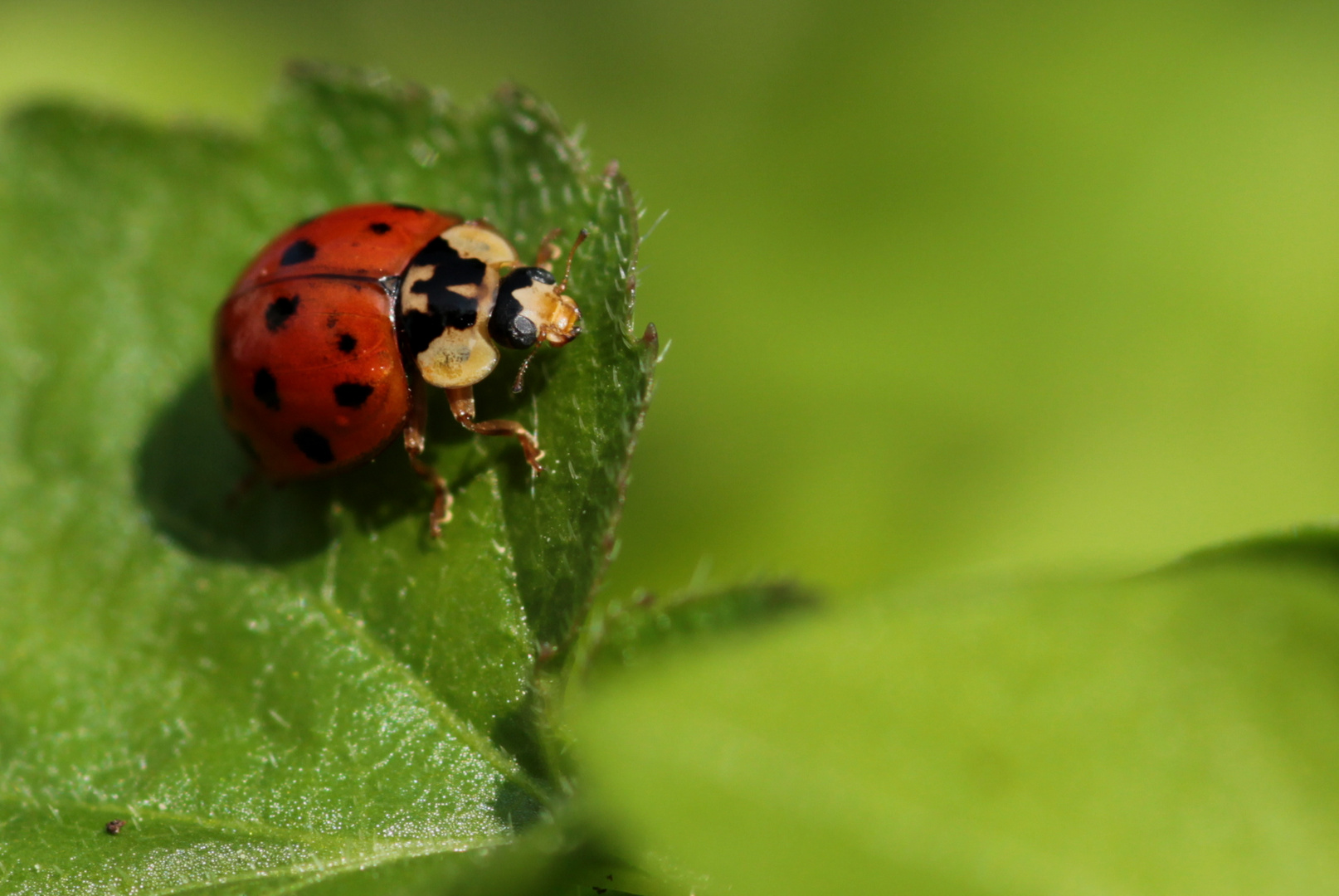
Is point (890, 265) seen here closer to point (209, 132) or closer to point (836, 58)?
point (836, 58)

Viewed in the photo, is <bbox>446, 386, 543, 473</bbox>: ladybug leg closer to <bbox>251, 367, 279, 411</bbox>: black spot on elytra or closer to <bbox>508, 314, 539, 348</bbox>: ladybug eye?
<bbox>508, 314, 539, 348</bbox>: ladybug eye

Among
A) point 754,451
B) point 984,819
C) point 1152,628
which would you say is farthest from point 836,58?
point 984,819

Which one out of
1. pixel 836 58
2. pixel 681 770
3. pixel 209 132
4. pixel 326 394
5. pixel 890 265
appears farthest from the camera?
pixel 836 58

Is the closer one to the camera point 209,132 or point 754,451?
point 209,132

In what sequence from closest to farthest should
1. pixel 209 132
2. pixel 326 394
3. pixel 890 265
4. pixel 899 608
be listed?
pixel 899 608
pixel 326 394
pixel 209 132
pixel 890 265

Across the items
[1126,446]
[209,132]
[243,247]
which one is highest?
[209,132]

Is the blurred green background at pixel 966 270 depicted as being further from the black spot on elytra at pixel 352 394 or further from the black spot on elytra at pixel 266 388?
the black spot on elytra at pixel 266 388

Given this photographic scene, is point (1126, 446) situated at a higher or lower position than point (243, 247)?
lower

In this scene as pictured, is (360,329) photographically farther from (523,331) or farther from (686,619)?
(686,619)

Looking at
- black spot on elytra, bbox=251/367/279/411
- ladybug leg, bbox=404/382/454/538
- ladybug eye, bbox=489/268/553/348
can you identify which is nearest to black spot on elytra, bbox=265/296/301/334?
black spot on elytra, bbox=251/367/279/411
